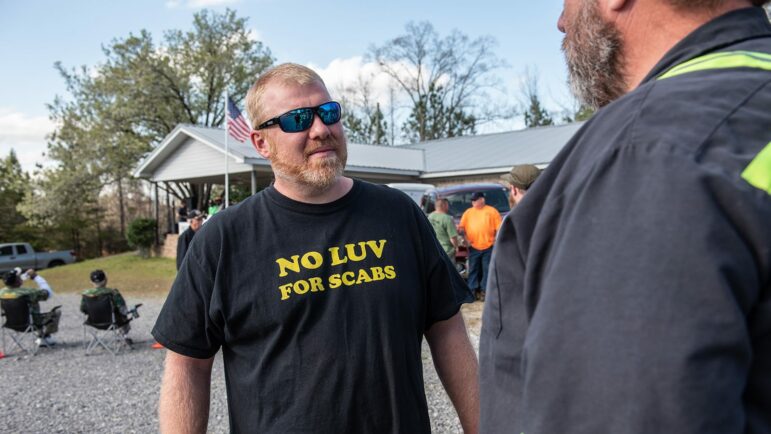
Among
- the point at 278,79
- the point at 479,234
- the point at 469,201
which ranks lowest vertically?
the point at 479,234

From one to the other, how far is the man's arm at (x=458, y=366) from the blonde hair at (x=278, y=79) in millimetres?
1061

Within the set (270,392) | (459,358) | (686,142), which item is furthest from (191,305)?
(686,142)

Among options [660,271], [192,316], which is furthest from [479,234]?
[660,271]

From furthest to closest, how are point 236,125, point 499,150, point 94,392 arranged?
point 499,150 → point 236,125 → point 94,392

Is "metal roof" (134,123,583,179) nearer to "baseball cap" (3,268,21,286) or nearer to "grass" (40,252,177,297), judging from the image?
"grass" (40,252,177,297)

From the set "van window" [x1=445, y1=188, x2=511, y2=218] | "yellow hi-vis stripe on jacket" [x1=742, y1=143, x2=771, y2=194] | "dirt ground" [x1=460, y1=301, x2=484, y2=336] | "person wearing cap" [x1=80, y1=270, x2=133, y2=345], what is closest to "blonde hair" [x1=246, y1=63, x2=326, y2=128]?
"yellow hi-vis stripe on jacket" [x1=742, y1=143, x2=771, y2=194]

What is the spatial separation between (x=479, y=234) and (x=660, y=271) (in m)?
8.61

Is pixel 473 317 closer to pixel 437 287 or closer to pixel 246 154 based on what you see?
pixel 437 287

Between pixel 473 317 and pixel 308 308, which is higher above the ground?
pixel 308 308

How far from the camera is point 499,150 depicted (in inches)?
993

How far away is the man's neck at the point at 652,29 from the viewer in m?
0.90

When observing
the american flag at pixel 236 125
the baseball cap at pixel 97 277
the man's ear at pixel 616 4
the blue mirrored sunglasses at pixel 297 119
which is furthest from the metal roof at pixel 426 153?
the man's ear at pixel 616 4

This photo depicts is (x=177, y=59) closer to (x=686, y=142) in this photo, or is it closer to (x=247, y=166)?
(x=247, y=166)

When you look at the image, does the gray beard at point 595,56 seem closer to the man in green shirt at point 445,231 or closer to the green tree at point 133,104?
the man in green shirt at point 445,231
